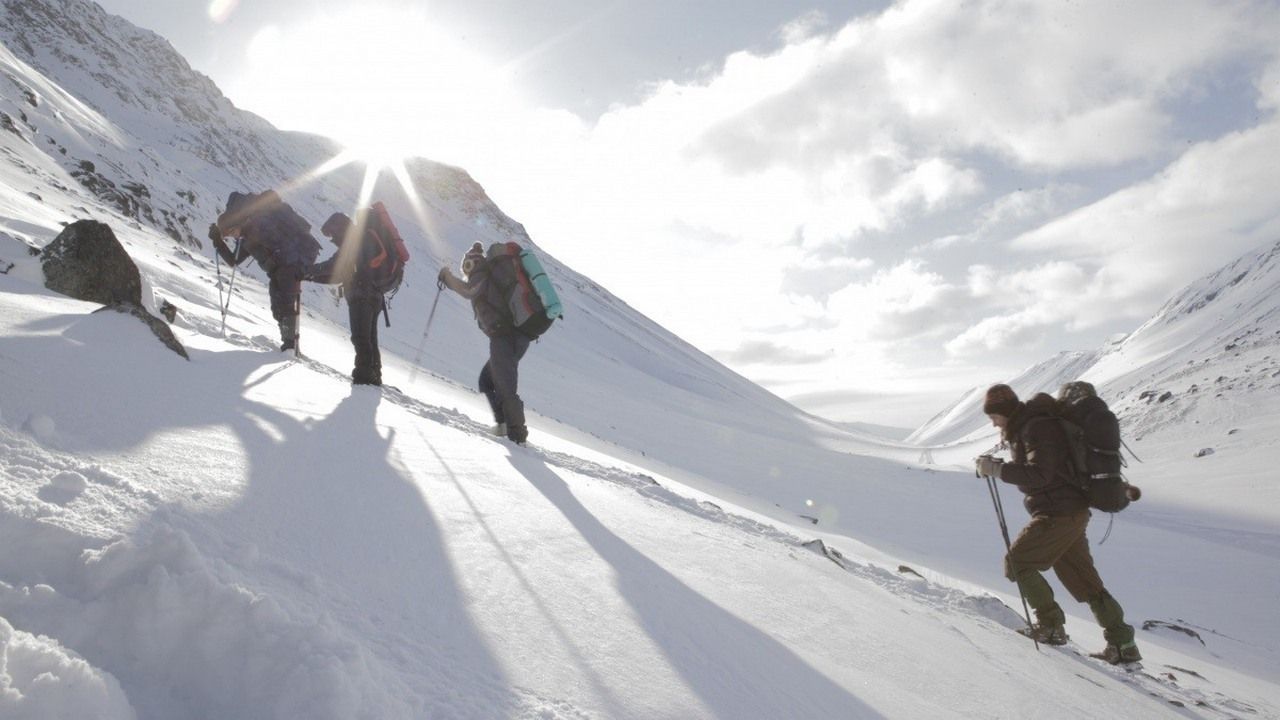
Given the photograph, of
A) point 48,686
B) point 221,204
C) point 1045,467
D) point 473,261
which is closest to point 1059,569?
point 1045,467

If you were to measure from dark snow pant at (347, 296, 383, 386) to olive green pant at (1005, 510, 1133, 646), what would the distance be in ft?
21.3

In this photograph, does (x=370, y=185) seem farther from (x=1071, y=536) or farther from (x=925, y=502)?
(x=1071, y=536)

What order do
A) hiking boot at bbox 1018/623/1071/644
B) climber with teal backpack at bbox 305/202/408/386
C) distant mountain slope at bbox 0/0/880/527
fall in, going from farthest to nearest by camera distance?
distant mountain slope at bbox 0/0/880/527, climber with teal backpack at bbox 305/202/408/386, hiking boot at bbox 1018/623/1071/644

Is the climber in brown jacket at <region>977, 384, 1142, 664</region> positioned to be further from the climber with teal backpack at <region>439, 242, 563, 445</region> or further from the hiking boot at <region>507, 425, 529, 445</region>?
the hiking boot at <region>507, 425, 529, 445</region>

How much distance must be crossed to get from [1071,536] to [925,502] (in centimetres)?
1562

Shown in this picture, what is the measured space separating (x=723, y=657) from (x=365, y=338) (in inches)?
240

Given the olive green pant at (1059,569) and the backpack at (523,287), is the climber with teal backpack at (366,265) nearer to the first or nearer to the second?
the backpack at (523,287)

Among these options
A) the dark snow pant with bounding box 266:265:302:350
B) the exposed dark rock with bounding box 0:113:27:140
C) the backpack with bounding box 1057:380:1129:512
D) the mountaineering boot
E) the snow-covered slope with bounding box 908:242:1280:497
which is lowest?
the mountaineering boot

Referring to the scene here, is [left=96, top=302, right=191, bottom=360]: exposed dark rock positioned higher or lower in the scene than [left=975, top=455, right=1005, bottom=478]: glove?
lower

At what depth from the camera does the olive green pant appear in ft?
14.8

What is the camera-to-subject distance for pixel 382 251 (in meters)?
7.22

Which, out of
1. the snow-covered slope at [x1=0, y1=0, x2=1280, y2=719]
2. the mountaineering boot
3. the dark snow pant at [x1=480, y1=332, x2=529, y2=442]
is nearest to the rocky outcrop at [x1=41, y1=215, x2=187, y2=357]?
the snow-covered slope at [x1=0, y1=0, x2=1280, y2=719]

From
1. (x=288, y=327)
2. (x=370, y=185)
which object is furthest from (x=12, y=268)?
(x=370, y=185)

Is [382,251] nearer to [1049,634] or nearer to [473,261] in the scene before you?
[473,261]
